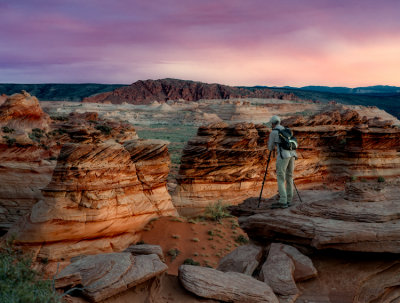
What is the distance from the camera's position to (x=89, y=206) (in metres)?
9.73

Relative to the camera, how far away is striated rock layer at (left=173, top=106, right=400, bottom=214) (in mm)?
15102

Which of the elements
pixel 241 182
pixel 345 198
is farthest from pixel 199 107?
pixel 345 198

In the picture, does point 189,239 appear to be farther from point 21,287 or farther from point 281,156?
point 21,287

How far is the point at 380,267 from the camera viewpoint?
6402mm

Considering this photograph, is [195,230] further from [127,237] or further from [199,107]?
[199,107]

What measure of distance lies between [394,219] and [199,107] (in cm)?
9433

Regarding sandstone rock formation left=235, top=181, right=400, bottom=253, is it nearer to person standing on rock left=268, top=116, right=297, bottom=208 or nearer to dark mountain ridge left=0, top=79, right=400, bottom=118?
person standing on rock left=268, top=116, right=297, bottom=208

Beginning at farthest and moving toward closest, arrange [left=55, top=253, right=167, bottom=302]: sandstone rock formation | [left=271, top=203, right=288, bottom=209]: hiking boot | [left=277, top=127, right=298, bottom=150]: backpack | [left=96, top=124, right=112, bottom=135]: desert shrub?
[left=96, top=124, right=112, bottom=135]: desert shrub
[left=271, top=203, right=288, bottom=209]: hiking boot
[left=277, top=127, right=298, bottom=150]: backpack
[left=55, top=253, right=167, bottom=302]: sandstone rock formation

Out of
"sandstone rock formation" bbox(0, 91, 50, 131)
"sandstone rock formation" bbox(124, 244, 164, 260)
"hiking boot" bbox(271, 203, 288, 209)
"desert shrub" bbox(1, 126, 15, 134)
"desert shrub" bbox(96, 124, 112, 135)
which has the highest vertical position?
"sandstone rock formation" bbox(0, 91, 50, 131)

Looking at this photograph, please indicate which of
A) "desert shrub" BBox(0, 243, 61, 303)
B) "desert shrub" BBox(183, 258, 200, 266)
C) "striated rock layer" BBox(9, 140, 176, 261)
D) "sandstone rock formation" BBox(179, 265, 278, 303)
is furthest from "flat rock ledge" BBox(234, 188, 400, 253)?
"desert shrub" BBox(0, 243, 61, 303)

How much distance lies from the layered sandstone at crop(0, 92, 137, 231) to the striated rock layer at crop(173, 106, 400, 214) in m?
5.81

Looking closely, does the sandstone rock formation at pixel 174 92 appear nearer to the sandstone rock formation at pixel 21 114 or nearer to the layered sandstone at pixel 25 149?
the sandstone rock formation at pixel 21 114

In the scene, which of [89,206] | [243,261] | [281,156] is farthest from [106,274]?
[89,206]

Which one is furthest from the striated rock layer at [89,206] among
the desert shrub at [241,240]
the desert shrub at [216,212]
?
the desert shrub at [241,240]
